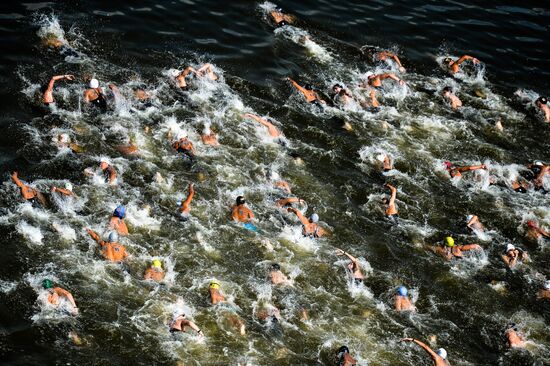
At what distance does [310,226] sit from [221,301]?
442 centimetres

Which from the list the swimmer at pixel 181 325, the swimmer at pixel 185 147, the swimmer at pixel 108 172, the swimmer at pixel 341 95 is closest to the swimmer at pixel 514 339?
the swimmer at pixel 181 325

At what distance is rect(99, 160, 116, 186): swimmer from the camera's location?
777 inches

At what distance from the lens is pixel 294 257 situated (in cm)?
1873

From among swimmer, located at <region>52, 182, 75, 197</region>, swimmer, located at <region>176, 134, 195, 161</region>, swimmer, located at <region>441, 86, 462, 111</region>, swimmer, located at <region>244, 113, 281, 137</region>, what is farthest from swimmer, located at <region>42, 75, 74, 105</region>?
swimmer, located at <region>441, 86, 462, 111</region>

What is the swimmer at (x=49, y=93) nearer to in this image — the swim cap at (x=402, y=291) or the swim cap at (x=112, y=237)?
the swim cap at (x=112, y=237)

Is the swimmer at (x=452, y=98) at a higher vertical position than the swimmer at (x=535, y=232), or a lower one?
higher

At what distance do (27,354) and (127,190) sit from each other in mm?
6731

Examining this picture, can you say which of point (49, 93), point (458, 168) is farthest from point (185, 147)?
point (458, 168)

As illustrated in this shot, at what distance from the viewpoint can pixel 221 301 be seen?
54.5 feet

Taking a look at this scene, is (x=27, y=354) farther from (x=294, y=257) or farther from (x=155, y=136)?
(x=155, y=136)

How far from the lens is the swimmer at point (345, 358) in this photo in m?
15.4

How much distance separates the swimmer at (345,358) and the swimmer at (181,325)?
3.71 m

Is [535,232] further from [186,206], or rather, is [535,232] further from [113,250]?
[113,250]

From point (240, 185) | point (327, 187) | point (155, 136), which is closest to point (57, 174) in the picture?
point (155, 136)
